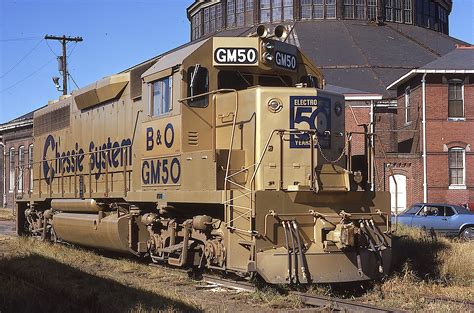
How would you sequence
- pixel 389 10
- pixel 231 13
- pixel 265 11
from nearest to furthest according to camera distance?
pixel 265 11 → pixel 389 10 → pixel 231 13

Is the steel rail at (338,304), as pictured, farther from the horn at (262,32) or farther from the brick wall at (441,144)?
the brick wall at (441,144)

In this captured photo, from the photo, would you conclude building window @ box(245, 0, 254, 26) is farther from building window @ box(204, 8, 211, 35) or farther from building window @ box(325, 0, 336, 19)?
building window @ box(325, 0, 336, 19)

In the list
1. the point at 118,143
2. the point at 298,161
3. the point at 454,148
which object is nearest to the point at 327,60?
the point at 454,148

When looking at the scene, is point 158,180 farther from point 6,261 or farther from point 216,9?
point 216,9

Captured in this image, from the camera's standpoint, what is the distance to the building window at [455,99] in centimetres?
2969

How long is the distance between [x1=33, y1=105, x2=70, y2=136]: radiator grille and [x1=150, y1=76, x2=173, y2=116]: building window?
5537 mm

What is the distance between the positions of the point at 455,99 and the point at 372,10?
20.8 m

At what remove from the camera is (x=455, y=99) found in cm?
2981

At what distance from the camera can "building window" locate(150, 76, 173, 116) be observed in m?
10.0

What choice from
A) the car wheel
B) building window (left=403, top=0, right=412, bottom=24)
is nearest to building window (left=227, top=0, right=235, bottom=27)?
building window (left=403, top=0, right=412, bottom=24)

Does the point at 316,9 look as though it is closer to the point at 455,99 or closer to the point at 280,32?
the point at 455,99

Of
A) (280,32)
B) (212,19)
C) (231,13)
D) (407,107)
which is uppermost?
(212,19)

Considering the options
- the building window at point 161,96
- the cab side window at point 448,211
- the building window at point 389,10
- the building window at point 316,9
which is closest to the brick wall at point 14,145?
the building window at point 316,9

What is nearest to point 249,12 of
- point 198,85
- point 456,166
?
point 456,166
